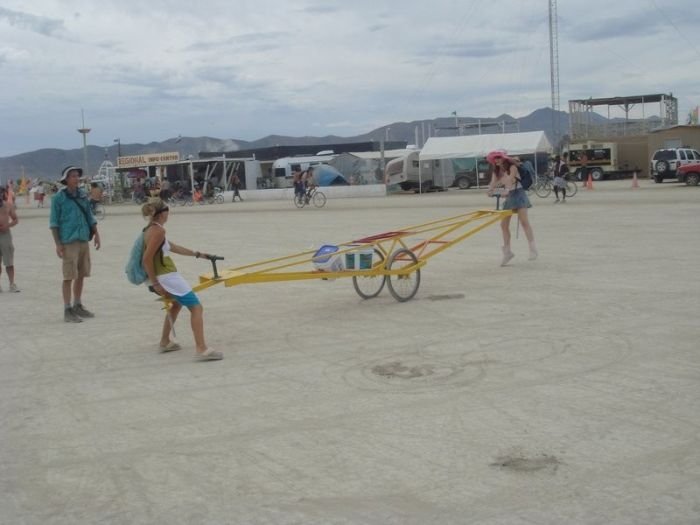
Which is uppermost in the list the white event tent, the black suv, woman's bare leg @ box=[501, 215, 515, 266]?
the white event tent

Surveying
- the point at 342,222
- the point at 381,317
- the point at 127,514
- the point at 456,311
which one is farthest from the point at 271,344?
the point at 342,222

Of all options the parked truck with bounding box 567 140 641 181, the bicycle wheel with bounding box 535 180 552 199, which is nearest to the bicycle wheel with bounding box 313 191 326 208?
the bicycle wheel with bounding box 535 180 552 199

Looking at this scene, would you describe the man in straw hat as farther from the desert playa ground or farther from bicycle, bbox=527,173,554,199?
bicycle, bbox=527,173,554,199

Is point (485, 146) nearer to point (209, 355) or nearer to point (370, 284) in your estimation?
point (370, 284)

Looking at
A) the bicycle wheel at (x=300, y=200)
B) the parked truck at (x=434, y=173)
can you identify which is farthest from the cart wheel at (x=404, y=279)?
the parked truck at (x=434, y=173)

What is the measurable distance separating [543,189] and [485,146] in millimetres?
11842

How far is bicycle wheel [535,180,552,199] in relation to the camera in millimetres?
32669

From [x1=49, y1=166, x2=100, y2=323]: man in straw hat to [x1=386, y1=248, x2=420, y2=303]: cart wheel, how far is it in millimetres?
3778

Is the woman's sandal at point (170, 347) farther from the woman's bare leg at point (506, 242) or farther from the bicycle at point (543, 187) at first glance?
the bicycle at point (543, 187)

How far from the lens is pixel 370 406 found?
580 cm

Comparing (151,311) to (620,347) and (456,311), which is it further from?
(620,347)

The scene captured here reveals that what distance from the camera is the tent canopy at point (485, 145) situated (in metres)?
43.5

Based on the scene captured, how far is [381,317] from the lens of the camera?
910 centimetres

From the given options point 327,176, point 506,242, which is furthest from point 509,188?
point 327,176
